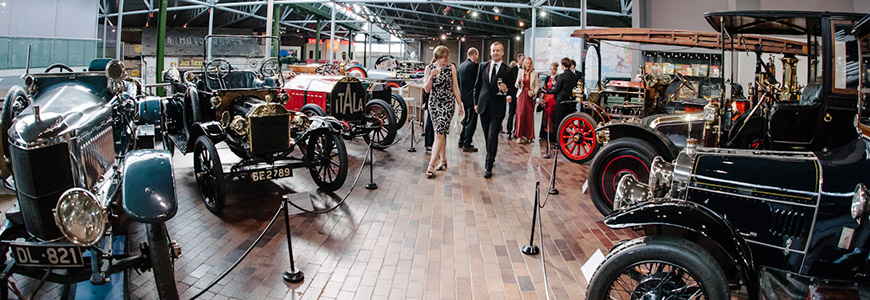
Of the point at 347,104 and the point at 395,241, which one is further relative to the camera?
the point at 347,104

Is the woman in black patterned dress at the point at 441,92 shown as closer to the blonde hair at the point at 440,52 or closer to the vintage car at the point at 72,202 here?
the blonde hair at the point at 440,52

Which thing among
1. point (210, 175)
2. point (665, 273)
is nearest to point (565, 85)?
point (210, 175)

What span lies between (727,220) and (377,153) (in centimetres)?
551

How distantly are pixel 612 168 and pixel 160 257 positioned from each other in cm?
349

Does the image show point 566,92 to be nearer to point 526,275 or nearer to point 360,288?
point 526,275

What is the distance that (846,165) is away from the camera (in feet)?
7.60

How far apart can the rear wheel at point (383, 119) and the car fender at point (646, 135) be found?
144 inches

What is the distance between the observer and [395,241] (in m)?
3.90

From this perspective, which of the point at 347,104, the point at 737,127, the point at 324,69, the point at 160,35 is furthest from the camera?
the point at 160,35

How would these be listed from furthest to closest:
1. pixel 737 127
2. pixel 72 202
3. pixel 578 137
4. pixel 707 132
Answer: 1. pixel 578 137
2. pixel 737 127
3. pixel 707 132
4. pixel 72 202

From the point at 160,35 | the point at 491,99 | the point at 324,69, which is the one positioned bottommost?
the point at 491,99

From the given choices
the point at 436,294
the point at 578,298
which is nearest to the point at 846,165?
the point at 578,298

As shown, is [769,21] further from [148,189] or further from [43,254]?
[43,254]

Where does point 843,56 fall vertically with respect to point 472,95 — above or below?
below
